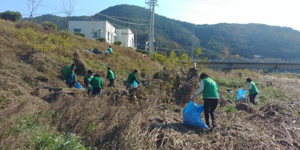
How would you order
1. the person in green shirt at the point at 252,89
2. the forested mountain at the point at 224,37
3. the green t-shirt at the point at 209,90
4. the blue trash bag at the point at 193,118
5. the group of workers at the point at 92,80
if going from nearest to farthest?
the blue trash bag at the point at 193,118 → the green t-shirt at the point at 209,90 → the group of workers at the point at 92,80 → the person in green shirt at the point at 252,89 → the forested mountain at the point at 224,37

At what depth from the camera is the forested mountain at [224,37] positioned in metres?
55.2

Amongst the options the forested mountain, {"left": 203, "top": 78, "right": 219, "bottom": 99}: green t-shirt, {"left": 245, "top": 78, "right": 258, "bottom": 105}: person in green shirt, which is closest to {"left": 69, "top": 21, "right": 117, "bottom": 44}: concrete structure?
the forested mountain

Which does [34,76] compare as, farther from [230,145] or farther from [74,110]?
[230,145]

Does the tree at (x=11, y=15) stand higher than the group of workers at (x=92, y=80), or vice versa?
the tree at (x=11, y=15)

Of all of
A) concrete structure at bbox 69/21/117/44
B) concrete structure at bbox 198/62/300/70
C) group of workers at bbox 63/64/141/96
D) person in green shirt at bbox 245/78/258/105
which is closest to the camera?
group of workers at bbox 63/64/141/96

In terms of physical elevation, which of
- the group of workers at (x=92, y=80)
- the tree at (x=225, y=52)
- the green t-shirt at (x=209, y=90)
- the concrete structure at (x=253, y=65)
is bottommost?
the concrete structure at (x=253, y=65)

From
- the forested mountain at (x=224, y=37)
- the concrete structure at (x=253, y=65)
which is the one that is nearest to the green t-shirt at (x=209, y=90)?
the concrete structure at (x=253, y=65)

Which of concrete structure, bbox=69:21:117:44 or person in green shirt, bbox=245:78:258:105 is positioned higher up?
concrete structure, bbox=69:21:117:44

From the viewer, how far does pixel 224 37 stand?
7106 centimetres

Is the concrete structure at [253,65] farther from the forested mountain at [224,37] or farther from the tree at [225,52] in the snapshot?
the tree at [225,52]

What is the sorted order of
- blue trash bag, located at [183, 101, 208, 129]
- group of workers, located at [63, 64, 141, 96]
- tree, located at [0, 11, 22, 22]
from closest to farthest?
blue trash bag, located at [183, 101, 208, 129] < group of workers, located at [63, 64, 141, 96] < tree, located at [0, 11, 22, 22]

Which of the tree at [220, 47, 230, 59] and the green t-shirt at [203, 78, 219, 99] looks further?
the tree at [220, 47, 230, 59]

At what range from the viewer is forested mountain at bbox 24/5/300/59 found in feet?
181

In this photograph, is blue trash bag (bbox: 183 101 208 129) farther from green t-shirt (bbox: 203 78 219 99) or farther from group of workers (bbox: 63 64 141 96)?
group of workers (bbox: 63 64 141 96)
